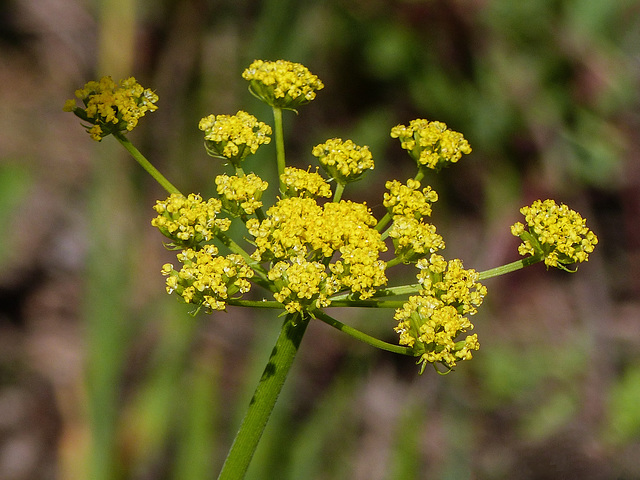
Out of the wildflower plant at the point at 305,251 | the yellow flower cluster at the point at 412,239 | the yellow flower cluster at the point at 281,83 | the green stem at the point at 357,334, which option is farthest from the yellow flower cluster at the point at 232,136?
the green stem at the point at 357,334

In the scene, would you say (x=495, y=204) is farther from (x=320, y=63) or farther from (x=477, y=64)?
(x=320, y=63)

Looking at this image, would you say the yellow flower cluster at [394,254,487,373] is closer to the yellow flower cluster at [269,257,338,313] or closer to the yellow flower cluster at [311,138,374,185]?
the yellow flower cluster at [269,257,338,313]

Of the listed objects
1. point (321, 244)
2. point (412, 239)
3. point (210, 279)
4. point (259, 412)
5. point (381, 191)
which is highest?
point (381, 191)

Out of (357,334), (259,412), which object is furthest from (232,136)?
(259,412)

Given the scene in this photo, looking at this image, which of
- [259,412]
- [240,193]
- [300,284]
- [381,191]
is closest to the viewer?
[300,284]

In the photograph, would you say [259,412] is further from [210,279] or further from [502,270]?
[502,270]

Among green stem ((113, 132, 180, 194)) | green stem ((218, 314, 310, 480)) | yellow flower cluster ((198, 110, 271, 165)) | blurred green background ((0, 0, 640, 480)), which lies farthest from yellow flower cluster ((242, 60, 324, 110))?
blurred green background ((0, 0, 640, 480))

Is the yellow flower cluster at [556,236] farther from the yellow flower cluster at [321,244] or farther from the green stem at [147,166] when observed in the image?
the green stem at [147,166]
